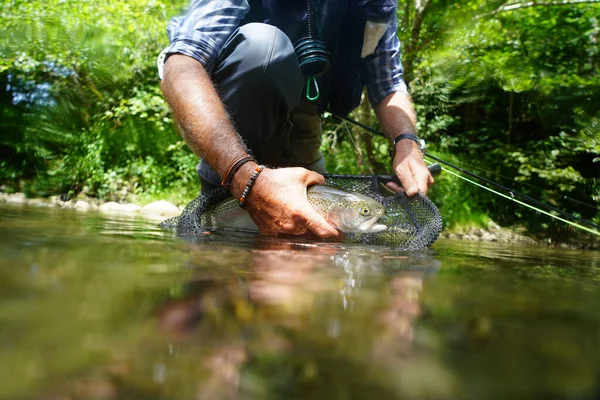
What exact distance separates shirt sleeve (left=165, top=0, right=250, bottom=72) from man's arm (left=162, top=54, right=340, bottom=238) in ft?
0.18

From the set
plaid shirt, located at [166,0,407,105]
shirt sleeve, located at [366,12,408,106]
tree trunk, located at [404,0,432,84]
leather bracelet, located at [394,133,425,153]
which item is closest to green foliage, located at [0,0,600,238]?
tree trunk, located at [404,0,432,84]

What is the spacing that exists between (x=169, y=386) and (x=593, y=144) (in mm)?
4920

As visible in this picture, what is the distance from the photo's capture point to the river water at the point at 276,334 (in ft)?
0.91

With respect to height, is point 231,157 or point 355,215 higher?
point 231,157

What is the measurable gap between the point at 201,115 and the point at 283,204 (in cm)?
43

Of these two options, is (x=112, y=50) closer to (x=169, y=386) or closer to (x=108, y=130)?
(x=108, y=130)

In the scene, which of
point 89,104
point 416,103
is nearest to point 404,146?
point 416,103

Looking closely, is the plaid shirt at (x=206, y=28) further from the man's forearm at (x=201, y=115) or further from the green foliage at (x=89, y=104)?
the green foliage at (x=89, y=104)

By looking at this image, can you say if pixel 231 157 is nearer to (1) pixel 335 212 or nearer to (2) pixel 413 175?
(1) pixel 335 212

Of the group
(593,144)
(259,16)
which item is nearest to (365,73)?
(259,16)

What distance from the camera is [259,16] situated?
81.4 inches

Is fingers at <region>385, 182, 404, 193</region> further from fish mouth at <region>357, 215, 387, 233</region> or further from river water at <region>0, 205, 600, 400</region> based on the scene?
river water at <region>0, 205, 600, 400</region>

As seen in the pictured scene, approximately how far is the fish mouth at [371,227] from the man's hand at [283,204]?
23cm

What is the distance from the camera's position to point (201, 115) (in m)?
1.46
